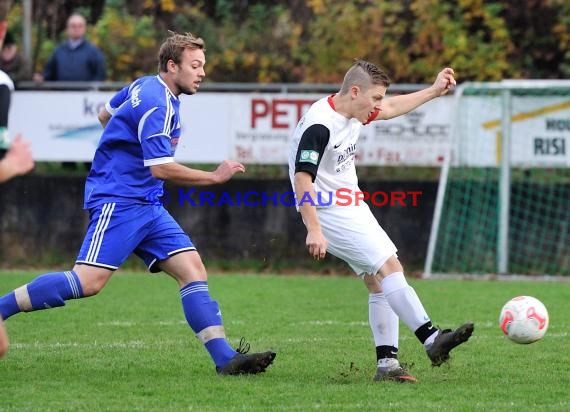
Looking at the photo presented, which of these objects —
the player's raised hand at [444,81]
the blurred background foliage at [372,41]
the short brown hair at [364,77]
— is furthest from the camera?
the blurred background foliage at [372,41]

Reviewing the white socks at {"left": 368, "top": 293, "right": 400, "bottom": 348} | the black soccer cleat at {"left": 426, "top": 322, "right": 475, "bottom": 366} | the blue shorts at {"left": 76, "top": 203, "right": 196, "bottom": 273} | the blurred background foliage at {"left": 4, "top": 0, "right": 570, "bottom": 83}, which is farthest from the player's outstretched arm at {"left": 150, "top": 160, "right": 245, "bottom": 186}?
the blurred background foliage at {"left": 4, "top": 0, "right": 570, "bottom": 83}

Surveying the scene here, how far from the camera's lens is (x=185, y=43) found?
6.60 metres

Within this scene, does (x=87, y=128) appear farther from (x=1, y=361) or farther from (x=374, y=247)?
(x=374, y=247)

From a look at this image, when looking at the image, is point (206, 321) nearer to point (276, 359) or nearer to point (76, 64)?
point (276, 359)

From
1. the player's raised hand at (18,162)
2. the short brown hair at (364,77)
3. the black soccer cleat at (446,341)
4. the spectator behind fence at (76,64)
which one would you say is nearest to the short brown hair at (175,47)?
the short brown hair at (364,77)

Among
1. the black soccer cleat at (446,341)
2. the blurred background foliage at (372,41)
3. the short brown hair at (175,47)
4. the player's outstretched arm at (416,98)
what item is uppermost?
the blurred background foliage at (372,41)

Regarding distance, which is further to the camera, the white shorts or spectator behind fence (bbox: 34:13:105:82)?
spectator behind fence (bbox: 34:13:105:82)

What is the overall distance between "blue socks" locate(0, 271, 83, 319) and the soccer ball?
7.99 ft

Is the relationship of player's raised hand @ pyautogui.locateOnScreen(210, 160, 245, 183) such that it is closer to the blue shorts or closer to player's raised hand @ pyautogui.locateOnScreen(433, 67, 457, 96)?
the blue shorts

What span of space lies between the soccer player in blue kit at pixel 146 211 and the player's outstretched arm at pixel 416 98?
3.93 ft

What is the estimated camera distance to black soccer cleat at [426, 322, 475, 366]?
617cm

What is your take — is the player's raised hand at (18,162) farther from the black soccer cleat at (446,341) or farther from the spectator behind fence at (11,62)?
the spectator behind fence at (11,62)

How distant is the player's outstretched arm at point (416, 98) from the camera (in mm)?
7023

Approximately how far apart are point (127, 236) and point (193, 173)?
545mm
